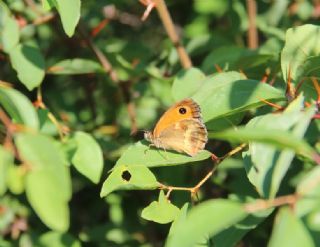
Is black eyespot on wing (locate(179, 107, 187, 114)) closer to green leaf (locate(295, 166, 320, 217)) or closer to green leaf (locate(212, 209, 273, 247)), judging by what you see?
green leaf (locate(212, 209, 273, 247))

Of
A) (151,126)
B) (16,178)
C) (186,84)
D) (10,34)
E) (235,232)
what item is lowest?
(151,126)

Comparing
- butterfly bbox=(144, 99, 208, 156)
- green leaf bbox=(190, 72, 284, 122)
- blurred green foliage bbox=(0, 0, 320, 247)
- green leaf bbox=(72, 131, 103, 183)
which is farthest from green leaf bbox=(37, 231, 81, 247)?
green leaf bbox=(190, 72, 284, 122)

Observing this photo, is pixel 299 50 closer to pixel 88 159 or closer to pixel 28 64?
pixel 88 159

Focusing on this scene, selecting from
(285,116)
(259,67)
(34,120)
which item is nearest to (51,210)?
(34,120)

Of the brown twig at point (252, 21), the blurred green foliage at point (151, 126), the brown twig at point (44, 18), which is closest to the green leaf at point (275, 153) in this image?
the blurred green foliage at point (151, 126)

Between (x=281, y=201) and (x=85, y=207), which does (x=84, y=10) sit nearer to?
(x=85, y=207)

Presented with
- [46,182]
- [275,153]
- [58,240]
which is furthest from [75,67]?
[46,182]
